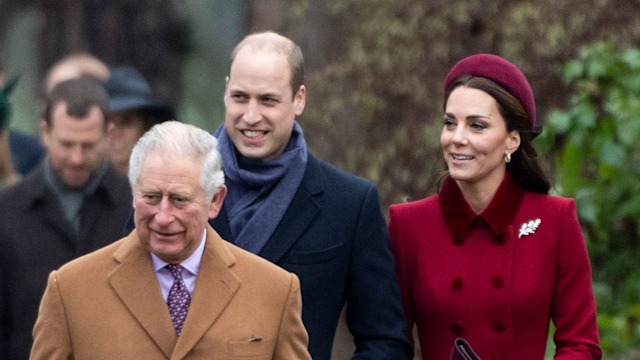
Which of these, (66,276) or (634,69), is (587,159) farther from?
(66,276)

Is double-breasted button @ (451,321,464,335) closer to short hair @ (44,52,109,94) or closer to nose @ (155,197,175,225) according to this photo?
nose @ (155,197,175,225)

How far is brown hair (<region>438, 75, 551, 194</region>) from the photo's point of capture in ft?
17.3

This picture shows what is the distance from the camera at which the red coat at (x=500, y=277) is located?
527 centimetres

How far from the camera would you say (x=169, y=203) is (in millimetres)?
4570

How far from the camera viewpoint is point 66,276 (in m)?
4.65

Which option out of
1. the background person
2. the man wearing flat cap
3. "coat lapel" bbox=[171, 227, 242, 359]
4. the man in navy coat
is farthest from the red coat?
the man wearing flat cap

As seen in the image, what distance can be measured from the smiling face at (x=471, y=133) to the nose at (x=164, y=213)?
1.03m

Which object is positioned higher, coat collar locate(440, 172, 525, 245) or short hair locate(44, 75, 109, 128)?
short hair locate(44, 75, 109, 128)

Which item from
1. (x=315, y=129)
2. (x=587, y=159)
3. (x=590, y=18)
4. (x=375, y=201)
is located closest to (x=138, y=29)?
(x=315, y=129)

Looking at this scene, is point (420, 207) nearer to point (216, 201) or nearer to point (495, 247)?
point (495, 247)

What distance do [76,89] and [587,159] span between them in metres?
2.53

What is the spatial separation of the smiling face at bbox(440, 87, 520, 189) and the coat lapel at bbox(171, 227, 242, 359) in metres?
0.83

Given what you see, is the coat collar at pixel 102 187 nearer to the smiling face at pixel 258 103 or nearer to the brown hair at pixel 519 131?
the smiling face at pixel 258 103

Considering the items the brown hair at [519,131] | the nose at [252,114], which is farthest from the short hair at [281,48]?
the brown hair at [519,131]
